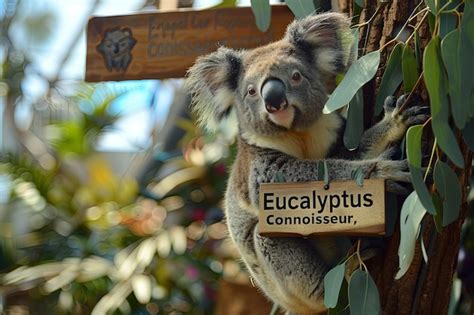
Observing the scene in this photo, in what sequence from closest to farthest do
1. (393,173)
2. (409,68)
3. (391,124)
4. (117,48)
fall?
(409,68)
(393,173)
(391,124)
(117,48)

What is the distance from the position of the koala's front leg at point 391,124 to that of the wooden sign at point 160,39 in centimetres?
110

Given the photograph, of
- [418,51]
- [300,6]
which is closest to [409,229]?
[418,51]

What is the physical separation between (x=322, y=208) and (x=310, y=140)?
472 mm

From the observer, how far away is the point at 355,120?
2.43 meters

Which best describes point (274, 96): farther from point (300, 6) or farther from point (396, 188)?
point (396, 188)

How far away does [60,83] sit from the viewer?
8.36 meters

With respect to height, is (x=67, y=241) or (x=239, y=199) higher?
(x=239, y=199)

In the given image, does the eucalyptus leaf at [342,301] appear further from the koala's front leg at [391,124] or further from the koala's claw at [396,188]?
the koala's front leg at [391,124]

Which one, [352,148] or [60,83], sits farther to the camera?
[60,83]

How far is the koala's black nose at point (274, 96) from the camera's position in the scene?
2.58 m

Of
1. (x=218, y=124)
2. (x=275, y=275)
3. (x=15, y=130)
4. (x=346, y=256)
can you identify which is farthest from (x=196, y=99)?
(x=15, y=130)

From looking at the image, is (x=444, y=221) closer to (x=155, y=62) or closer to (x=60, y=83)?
(x=155, y=62)

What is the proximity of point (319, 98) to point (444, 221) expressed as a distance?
29.3 inches

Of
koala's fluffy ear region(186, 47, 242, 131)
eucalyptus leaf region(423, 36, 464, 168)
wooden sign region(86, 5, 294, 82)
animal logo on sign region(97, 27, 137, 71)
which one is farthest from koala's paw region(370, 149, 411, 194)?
animal logo on sign region(97, 27, 137, 71)
